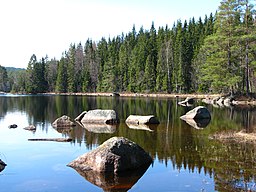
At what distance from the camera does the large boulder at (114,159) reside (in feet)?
41.4

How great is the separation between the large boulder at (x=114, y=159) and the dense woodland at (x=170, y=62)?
43.5 metres

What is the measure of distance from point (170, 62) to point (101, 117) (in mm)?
71966

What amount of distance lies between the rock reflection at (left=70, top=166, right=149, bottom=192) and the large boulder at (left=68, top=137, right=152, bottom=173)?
27 centimetres

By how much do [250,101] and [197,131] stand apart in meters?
33.7

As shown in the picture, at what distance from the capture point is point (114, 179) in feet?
38.4

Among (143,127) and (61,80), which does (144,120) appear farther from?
(61,80)

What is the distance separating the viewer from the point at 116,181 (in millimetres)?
11516

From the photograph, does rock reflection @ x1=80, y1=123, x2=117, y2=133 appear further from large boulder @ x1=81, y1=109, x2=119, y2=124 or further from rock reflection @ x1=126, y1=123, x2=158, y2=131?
rock reflection @ x1=126, y1=123, x2=158, y2=131

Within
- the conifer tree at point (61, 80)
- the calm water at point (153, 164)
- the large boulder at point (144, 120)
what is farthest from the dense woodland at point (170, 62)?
the calm water at point (153, 164)

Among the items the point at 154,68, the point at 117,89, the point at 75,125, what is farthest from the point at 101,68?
the point at 75,125

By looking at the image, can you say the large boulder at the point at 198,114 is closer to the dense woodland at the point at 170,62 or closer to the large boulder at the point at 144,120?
the large boulder at the point at 144,120

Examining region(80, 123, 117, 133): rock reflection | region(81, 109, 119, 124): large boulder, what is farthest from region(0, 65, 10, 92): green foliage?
region(80, 123, 117, 133): rock reflection

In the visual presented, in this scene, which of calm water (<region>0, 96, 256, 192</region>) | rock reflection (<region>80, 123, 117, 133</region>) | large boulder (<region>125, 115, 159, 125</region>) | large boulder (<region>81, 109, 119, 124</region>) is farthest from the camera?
large boulder (<region>81, 109, 119, 124</region>)

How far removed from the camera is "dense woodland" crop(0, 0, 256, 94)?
55281 mm
